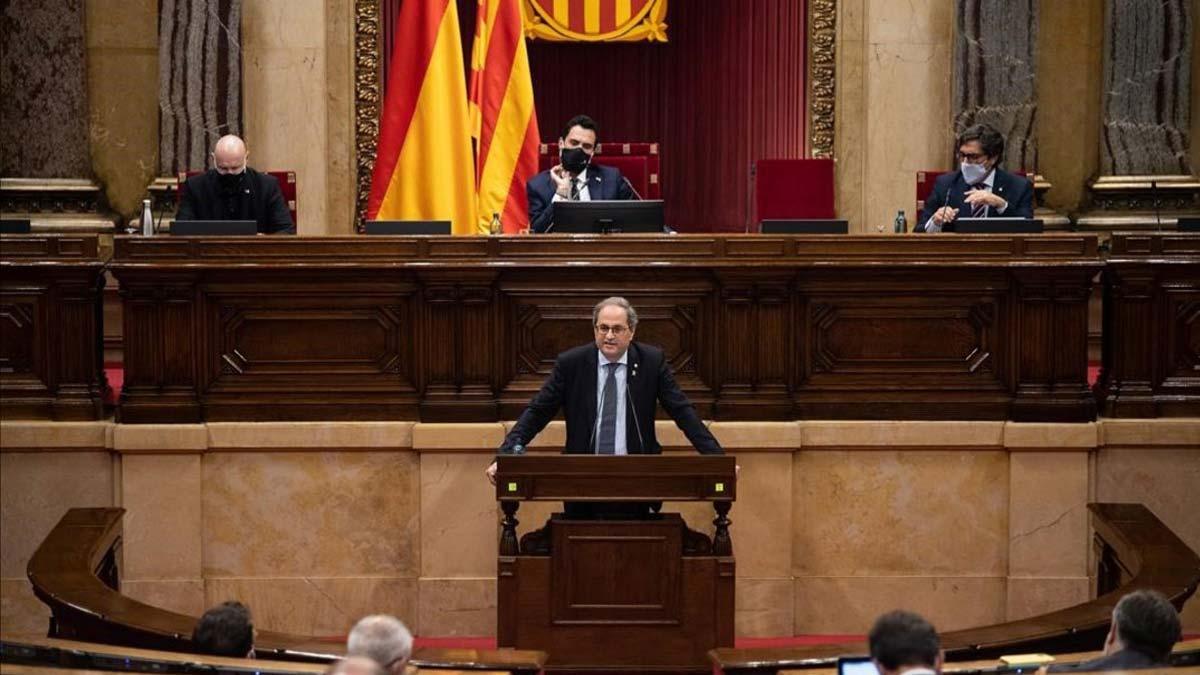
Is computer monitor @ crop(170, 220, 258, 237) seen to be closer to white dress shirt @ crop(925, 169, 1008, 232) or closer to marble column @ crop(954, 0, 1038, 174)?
white dress shirt @ crop(925, 169, 1008, 232)

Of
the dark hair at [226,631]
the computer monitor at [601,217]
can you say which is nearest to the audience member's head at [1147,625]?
the dark hair at [226,631]

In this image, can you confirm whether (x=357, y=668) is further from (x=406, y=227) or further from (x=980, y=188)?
(x=980, y=188)

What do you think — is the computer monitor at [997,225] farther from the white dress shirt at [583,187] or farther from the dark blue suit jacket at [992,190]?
the white dress shirt at [583,187]

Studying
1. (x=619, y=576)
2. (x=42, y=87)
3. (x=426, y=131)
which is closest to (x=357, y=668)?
(x=619, y=576)

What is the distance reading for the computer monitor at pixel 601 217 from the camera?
775 cm

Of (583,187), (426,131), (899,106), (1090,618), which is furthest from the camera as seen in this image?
(899,106)

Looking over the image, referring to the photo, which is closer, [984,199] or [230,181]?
[984,199]

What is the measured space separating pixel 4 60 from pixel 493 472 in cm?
502

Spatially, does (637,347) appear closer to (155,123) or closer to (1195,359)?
(1195,359)

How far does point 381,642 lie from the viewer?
4086 mm

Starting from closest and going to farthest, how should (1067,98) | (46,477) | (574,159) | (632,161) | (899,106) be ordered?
1. (46,477)
2. (574,159)
3. (632,161)
4. (899,106)
5. (1067,98)

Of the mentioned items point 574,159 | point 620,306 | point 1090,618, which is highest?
point 574,159

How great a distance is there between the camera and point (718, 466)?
652 centimetres

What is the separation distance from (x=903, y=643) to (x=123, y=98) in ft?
24.8
